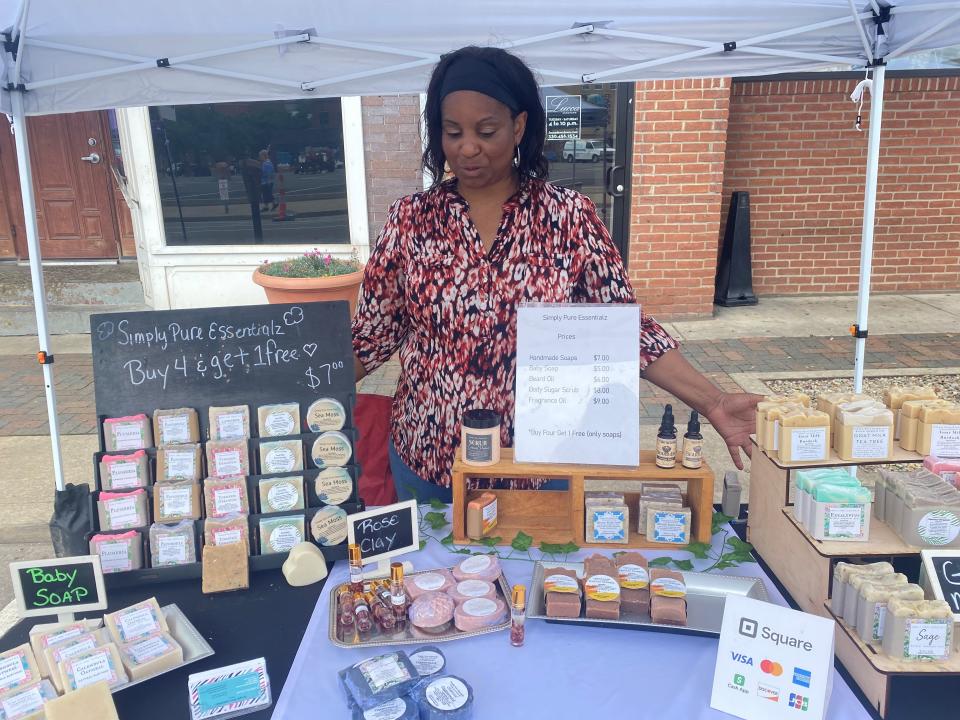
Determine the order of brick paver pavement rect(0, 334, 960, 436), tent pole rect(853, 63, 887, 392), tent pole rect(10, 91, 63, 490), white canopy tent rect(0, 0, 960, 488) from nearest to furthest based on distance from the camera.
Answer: white canopy tent rect(0, 0, 960, 488)
tent pole rect(10, 91, 63, 490)
tent pole rect(853, 63, 887, 392)
brick paver pavement rect(0, 334, 960, 436)

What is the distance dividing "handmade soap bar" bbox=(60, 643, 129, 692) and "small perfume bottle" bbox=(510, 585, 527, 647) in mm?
755

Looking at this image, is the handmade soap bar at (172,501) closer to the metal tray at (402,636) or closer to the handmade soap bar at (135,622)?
the handmade soap bar at (135,622)

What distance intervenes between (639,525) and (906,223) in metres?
7.26

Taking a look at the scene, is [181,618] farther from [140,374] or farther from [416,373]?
[416,373]

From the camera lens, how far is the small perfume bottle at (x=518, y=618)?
153 cm

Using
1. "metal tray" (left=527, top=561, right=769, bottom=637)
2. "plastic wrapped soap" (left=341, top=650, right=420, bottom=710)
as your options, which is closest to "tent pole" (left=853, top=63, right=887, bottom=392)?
"metal tray" (left=527, top=561, right=769, bottom=637)

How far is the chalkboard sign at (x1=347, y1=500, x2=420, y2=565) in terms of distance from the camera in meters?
1.74

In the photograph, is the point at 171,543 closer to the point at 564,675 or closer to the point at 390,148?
the point at 564,675

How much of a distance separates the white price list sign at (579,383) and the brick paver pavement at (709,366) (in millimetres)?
3214

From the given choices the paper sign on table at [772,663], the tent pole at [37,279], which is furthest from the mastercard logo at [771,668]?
the tent pole at [37,279]

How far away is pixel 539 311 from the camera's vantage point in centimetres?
183

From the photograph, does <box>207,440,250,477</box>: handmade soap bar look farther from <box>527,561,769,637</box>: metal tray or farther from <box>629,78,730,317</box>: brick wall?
<box>629,78,730,317</box>: brick wall

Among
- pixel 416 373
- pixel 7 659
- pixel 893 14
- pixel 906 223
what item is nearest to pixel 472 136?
pixel 416 373

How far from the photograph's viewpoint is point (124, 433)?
1814 millimetres
